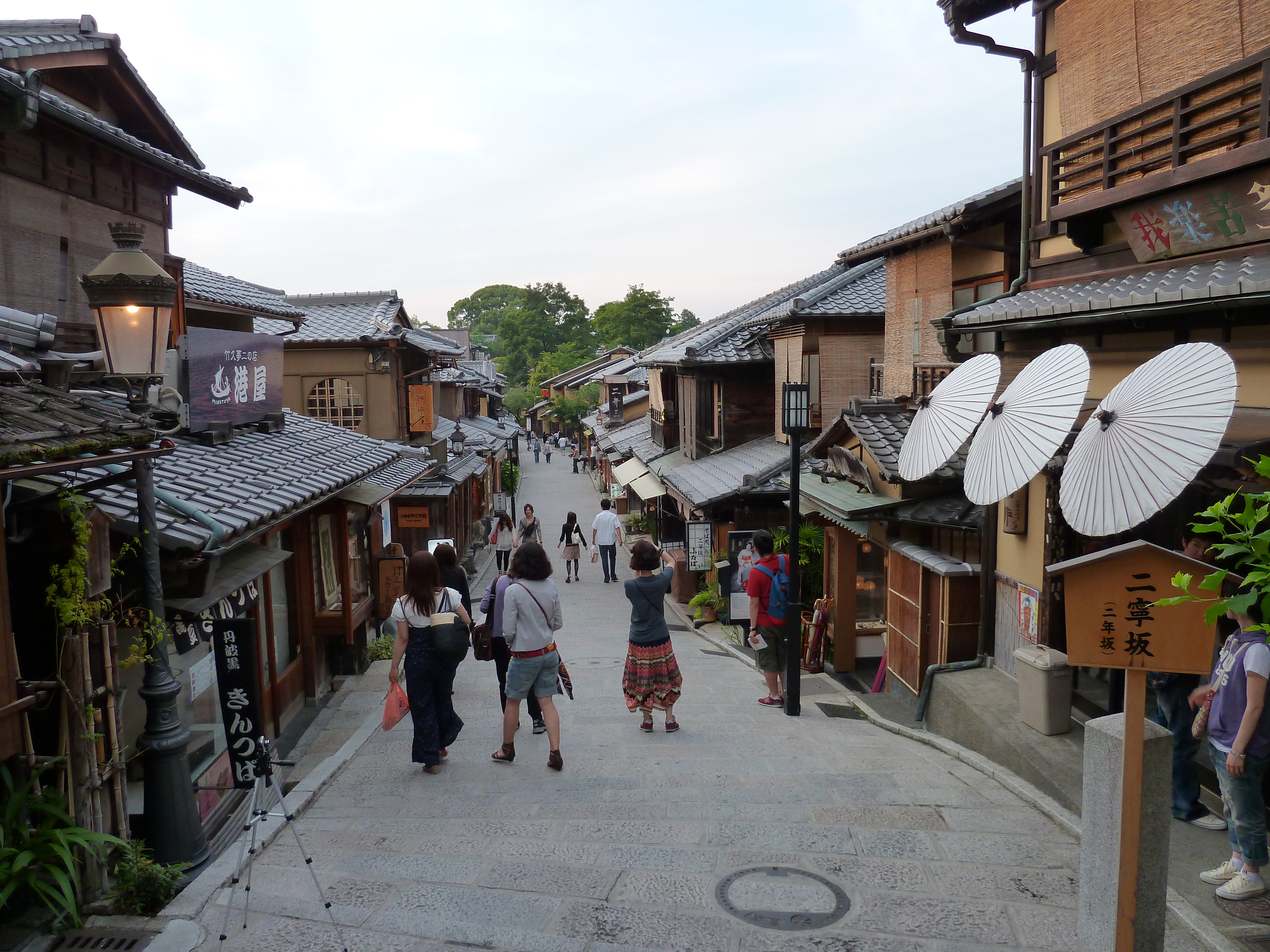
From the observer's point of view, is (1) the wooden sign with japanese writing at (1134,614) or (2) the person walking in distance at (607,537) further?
(2) the person walking in distance at (607,537)

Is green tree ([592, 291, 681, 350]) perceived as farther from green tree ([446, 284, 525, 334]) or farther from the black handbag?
the black handbag

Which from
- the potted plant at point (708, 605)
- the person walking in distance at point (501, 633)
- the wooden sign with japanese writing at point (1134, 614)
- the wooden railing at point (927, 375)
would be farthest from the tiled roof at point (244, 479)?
the wooden railing at point (927, 375)

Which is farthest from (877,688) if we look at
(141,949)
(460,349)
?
(460,349)

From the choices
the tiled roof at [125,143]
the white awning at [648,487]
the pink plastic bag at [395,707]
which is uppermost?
the tiled roof at [125,143]

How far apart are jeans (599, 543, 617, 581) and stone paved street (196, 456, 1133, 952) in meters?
15.7

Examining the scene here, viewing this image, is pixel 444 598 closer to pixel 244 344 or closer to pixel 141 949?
pixel 141 949

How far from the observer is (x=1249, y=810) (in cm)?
500

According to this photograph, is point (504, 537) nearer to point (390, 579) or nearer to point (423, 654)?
point (390, 579)

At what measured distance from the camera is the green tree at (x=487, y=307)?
130m

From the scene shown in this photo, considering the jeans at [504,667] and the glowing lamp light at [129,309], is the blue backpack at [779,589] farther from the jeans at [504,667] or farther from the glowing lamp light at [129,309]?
the glowing lamp light at [129,309]

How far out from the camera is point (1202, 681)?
5.99 meters

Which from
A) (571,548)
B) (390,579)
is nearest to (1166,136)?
(390,579)

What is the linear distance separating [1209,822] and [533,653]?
519 centimetres

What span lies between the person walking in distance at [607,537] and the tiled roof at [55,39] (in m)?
15.9
